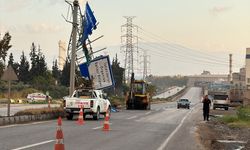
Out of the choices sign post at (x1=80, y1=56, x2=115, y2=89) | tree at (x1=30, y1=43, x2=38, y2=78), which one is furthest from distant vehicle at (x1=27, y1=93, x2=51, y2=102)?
tree at (x1=30, y1=43, x2=38, y2=78)

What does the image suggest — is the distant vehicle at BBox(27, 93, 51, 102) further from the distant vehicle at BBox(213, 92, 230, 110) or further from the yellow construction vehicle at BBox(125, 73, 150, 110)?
the distant vehicle at BBox(213, 92, 230, 110)

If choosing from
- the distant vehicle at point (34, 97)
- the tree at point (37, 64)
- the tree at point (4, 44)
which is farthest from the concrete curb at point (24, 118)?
the tree at point (37, 64)

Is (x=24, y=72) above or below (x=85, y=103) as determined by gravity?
above

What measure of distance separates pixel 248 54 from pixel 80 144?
366ft

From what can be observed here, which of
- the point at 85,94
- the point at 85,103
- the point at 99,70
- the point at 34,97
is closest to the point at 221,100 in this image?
the point at 34,97

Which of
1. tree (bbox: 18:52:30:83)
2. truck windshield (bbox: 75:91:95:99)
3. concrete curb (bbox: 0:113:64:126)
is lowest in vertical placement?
concrete curb (bbox: 0:113:64:126)

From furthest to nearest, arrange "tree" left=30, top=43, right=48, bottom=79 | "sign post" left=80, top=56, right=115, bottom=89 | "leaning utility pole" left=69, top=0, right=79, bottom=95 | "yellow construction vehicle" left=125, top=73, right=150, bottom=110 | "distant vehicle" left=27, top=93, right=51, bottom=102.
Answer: "tree" left=30, top=43, right=48, bottom=79
"distant vehicle" left=27, top=93, right=51, bottom=102
"yellow construction vehicle" left=125, top=73, right=150, bottom=110
"sign post" left=80, top=56, right=115, bottom=89
"leaning utility pole" left=69, top=0, right=79, bottom=95

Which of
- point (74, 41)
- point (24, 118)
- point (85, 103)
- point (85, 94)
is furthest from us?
point (74, 41)

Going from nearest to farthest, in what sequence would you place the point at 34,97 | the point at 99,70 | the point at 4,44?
1. the point at 4,44
2. the point at 99,70
3. the point at 34,97

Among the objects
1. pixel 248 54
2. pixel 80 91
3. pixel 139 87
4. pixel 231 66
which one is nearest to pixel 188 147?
pixel 80 91

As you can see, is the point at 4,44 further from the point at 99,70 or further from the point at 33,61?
the point at 33,61

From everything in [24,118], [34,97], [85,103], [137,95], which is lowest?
[24,118]

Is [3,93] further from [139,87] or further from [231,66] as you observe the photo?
[231,66]

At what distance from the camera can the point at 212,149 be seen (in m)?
17.1
